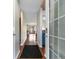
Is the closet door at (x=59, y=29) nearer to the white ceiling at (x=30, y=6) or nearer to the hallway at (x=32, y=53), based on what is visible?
the hallway at (x=32, y=53)

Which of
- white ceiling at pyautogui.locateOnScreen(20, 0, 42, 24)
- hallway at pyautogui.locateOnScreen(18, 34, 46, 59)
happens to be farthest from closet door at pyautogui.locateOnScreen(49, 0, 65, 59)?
white ceiling at pyautogui.locateOnScreen(20, 0, 42, 24)

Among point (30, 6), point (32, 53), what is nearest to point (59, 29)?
point (32, 53)

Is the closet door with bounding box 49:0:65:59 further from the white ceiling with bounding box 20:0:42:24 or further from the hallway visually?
the white ceiling with bounding box 20:0:42:24

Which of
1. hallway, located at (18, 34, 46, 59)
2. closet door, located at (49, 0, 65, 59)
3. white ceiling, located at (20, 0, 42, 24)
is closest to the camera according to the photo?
closet door, located at (49, 0, 65, 59)

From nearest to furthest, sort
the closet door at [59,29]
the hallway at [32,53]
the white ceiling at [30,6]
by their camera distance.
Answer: the closet door at [59,29]
the hallway at [32,53]
the white ceiling at [30,6]

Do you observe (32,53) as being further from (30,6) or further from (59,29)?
(59,29)

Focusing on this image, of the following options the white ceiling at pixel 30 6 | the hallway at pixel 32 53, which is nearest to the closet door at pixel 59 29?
the hallway at pixel 32 53

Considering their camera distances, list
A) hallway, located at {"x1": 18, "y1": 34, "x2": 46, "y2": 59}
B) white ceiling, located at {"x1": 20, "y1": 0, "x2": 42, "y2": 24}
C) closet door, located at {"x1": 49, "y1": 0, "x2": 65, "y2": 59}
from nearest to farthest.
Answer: closet door, located at {"x1": 49, "y1": 0, "x2": 65, "y2": 59}
hallway, located at {"x1": 18, "y1": 34, "x2": 46, "y2": 59}
white ceiling, located at {"x1": 20, "y1": 0, "x2": 42, "y2": 24}

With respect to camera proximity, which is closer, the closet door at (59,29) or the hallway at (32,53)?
the closet door at (59,29)

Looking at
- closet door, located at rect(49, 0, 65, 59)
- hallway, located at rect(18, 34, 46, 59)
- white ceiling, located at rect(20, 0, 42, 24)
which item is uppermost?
white ceiling, located at rect(20, 0, 42, 24)
